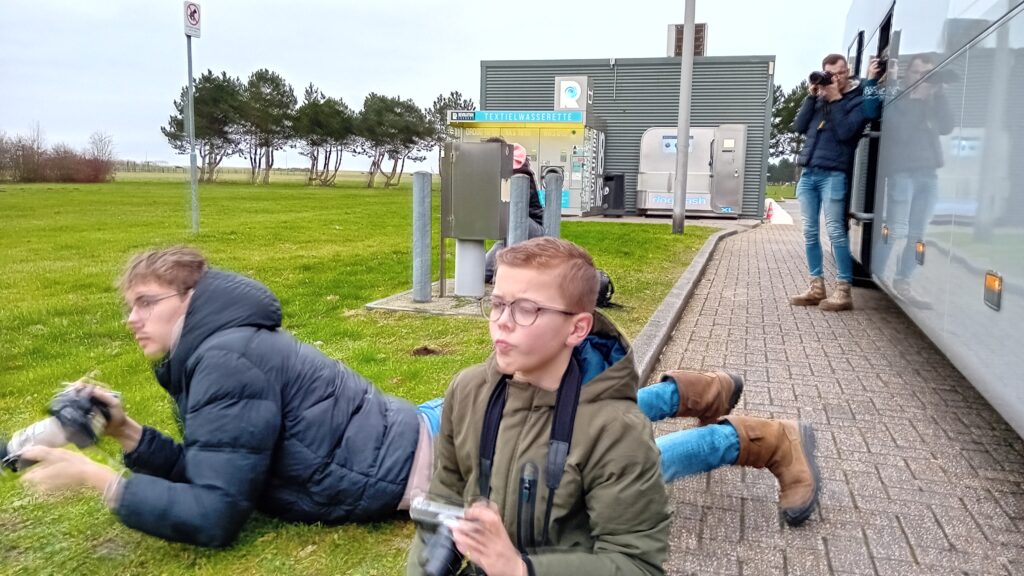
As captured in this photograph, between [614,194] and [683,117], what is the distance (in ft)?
23.7

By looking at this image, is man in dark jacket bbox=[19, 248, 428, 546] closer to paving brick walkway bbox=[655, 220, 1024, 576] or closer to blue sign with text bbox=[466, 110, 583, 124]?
paving brick walkway bbox=[655, 220, 1024, 576]

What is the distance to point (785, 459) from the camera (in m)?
3.27

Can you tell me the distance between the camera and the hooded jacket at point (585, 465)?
6.14 feet

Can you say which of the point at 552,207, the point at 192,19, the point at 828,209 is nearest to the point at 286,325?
the point at 552,207

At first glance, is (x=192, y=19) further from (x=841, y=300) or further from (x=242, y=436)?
(x=242, y=436)

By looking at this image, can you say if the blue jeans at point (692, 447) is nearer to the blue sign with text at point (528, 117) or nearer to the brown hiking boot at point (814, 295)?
the brown hiking boot at point (814, 295)

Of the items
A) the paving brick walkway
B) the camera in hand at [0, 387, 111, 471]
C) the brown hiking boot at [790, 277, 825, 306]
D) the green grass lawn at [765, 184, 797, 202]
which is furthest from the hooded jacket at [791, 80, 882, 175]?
the green grass lawn at [765, 184, 797, 202]

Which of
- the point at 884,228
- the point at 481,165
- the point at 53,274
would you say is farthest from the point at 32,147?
the point at 884,228

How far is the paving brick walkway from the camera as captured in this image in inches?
118

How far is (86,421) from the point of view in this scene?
2.56 metres

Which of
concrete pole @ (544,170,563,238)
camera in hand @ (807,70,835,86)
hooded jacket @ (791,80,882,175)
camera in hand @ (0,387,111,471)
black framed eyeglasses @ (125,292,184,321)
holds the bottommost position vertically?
camera in hand @ (0,387,111,471)

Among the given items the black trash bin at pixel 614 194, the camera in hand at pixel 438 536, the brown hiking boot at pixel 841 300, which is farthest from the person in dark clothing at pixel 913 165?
the black trash bin at pixel 614 194

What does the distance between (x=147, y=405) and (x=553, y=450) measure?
3.29m

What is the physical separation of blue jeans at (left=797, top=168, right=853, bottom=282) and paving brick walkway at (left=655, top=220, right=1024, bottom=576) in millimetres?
673
